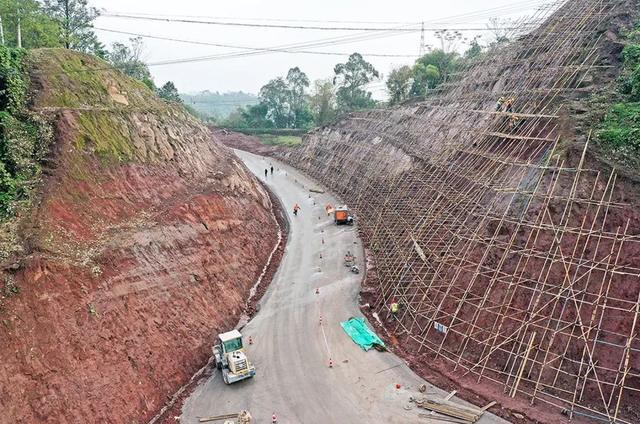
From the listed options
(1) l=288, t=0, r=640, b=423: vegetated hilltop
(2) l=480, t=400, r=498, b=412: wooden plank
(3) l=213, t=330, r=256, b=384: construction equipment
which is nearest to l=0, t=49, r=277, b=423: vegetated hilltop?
(3) l=213, t=330, r=256, b=384: construction equipment

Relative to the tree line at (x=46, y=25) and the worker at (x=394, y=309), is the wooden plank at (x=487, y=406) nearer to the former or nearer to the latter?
the worker at (x=394, y=309)

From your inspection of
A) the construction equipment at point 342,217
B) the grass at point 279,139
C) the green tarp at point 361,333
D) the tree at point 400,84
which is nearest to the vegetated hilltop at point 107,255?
the green tarp at point 361,333

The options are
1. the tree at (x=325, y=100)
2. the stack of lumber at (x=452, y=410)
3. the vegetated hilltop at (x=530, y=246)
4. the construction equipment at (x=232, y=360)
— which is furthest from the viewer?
the tree at (x=325, y=100)

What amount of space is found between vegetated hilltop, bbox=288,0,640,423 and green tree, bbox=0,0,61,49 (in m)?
32.2

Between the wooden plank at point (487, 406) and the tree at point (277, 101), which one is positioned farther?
the tree at point (277, 101)

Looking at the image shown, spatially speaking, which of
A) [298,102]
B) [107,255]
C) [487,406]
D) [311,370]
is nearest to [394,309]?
[311,370]

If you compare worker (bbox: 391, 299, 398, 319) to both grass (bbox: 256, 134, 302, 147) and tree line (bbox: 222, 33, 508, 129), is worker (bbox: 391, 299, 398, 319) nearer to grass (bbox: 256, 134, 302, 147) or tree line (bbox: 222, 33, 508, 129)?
tree line (bbox: 222, 33, 508, 129)

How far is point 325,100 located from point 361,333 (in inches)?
2787

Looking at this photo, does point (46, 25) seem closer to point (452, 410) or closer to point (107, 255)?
point (107, 255)

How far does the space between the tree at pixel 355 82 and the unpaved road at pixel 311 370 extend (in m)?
61.4

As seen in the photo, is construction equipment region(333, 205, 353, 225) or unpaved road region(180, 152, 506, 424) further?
construction equipment region(333, 205, 353, 225)

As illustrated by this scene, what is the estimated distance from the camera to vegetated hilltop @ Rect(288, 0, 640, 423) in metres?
18.4

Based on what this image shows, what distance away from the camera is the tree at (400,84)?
71438 millimetres

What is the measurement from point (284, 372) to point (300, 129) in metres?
80.4
